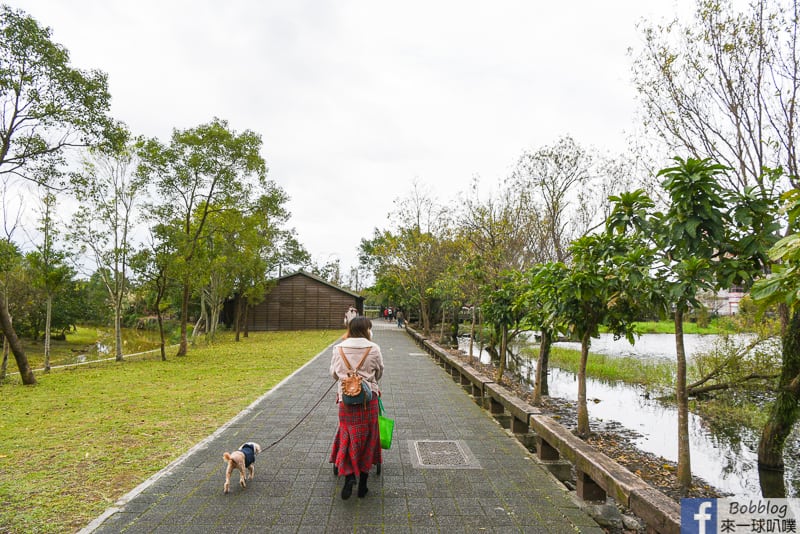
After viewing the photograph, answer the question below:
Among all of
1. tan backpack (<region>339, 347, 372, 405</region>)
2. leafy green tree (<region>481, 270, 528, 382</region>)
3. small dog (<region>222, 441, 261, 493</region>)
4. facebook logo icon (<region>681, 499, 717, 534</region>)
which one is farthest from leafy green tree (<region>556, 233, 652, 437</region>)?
small dog (<region>222, 441, 261, 493</region>)

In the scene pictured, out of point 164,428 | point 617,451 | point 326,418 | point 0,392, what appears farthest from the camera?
point 0,392

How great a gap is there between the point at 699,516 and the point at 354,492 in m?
2.53

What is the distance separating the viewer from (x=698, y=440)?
8977mm

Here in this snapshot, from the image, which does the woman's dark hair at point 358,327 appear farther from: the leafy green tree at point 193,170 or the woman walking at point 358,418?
the leafy green tree at point 193,170

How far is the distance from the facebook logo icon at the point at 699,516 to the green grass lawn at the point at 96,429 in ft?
13.4

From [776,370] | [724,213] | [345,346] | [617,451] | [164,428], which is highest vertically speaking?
[724,213]

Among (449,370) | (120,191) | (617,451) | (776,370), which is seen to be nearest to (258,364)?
(449,370)

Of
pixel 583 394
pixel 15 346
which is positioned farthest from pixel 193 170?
pixel 583 394

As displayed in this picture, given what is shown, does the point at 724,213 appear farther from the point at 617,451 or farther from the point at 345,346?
the point at 617,451

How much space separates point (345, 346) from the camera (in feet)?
13.5

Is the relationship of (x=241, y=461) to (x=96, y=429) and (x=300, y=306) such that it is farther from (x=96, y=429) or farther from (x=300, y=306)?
(x=300, y=306)

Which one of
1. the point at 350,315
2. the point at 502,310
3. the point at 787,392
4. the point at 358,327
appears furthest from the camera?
the point at 502,310

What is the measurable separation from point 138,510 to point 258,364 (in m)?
10.9

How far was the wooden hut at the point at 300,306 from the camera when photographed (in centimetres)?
3528
